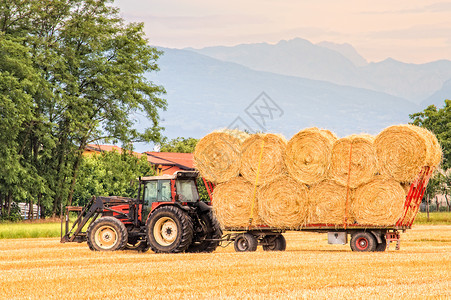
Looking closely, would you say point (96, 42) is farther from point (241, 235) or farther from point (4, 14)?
point (241, 235)

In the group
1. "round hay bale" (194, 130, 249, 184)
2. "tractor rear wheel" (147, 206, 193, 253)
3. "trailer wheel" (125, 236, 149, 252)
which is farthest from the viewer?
"trailer wheel" (125, 236, 149, 252)

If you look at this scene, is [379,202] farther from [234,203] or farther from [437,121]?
[437,121]

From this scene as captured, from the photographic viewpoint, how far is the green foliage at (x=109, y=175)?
152 feet

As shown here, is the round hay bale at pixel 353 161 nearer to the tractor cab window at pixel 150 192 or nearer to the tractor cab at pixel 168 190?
the tractor cab at pixel 168 190

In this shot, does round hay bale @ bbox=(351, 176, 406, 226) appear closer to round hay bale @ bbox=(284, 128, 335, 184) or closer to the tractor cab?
round hay bale @ bbox=(284, 128, 335, 184)

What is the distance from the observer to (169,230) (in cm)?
1878

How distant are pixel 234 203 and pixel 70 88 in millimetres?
26597

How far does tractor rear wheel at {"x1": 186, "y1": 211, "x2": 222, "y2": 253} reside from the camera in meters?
19.5

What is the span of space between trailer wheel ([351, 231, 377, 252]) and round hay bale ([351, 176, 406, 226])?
0.63m

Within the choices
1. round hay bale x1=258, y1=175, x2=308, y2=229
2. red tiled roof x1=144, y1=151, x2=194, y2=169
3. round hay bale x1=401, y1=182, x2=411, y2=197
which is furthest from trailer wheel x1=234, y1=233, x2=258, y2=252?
red tiled roof x1=144, y1=151, x2=194, y2=169

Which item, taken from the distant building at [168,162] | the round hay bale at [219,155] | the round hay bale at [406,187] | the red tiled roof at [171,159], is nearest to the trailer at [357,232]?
the round hay bale at [406,187]

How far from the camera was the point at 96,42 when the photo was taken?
145ft

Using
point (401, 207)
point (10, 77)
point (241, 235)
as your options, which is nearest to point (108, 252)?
point (241, 235)

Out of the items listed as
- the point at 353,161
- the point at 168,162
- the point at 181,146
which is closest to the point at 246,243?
the point at 353,161
